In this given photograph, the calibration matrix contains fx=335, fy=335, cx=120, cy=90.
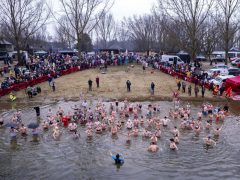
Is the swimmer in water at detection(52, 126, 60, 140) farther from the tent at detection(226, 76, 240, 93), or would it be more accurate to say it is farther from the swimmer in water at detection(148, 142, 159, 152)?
the tent at detection(226, 76, 240, 93)

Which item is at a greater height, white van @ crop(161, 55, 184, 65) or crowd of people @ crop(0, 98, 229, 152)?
white van @ crop(161, 55, 184, 65)

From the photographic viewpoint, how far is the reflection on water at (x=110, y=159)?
17188mm

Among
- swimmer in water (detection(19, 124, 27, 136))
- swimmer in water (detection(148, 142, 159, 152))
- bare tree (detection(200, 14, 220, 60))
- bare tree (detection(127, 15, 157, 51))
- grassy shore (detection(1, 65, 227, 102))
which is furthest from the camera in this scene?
bare tree (detection(127, 15, 157, 51))

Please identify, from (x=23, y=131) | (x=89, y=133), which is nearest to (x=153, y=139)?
(x=89, y=133)

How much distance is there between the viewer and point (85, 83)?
134ft

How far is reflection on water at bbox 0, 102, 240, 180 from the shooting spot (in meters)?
17.2

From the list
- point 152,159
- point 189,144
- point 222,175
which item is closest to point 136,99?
point 189,144

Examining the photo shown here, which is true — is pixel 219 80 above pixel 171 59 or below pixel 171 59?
below

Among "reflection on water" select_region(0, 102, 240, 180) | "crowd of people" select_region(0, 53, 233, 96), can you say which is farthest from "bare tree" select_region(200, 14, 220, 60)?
"reflection on water" select_region(0, 102, 240, 180)

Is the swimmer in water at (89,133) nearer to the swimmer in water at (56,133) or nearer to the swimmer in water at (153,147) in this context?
the swimmer in water at (56,133)

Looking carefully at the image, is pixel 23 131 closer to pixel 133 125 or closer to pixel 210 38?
pixel 133 125

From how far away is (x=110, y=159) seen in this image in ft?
62.4

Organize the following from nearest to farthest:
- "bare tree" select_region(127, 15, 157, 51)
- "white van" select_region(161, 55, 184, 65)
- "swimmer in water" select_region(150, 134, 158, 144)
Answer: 1. "swimmer in water" select_region(150, 134, 158, 144)
2. "white van" select_region(161, 55, 184, 65)
3. "bare tree" select_region(127, 15, 157, 51)

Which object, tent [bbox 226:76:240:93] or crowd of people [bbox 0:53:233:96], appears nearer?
tent [bbox 226:76:240:93]
